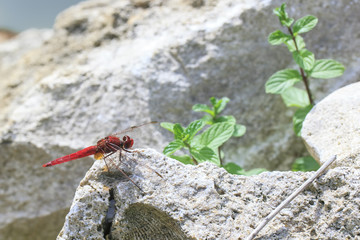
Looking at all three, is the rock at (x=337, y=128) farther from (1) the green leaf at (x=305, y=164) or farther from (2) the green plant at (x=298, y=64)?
(1) the green leaf at (x=305, y=164)

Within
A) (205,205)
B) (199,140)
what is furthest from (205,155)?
(205,205)

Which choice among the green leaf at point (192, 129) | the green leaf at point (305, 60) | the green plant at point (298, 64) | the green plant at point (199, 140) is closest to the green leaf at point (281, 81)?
the green plant at point (298, 64)

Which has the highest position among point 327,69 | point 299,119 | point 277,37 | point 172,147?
point 277,37

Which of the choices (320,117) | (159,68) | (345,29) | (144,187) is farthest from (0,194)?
(345,29)

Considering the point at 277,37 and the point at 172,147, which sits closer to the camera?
the point at 172,147

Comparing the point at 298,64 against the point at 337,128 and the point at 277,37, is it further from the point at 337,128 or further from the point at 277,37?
the point at 337,128

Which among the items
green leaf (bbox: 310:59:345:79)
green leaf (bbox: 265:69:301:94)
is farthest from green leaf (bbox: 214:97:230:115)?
green leaf (bbox: 310:59:345:79)

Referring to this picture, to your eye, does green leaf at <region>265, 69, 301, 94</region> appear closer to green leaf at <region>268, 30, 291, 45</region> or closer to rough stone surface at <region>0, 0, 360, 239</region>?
green leaf at <region>268, 30, 291, 45</region>
